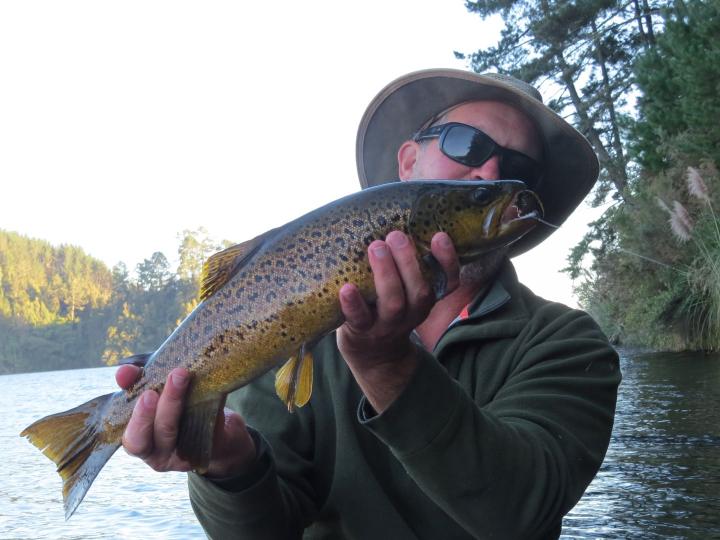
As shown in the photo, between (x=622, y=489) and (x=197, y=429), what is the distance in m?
5.98

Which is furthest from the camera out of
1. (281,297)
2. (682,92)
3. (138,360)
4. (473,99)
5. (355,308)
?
(682,92)

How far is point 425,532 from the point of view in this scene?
Result: 8.73 feet

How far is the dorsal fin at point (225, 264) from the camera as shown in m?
2.20

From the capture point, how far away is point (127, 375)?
2.21m

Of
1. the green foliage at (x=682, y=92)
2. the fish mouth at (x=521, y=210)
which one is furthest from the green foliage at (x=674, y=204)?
the fish mouth at (x=521, y=210)

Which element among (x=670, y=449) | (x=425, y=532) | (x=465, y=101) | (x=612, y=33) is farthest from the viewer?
(x=612, y=33)

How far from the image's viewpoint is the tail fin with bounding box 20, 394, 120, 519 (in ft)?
7.37

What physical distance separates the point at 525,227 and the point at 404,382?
21.4 inches

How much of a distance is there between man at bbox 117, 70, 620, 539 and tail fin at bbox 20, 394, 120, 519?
15cm

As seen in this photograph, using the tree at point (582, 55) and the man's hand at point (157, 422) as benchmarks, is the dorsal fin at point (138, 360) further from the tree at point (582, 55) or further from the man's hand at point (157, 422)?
the tree at point (582, 55)

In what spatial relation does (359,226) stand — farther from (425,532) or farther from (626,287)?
(626,287)

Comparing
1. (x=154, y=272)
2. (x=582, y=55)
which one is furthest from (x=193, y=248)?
(x=582, y=55)

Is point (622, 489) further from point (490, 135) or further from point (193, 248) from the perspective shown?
point (193, 248)

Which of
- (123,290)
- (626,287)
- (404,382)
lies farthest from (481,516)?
(123,290)
